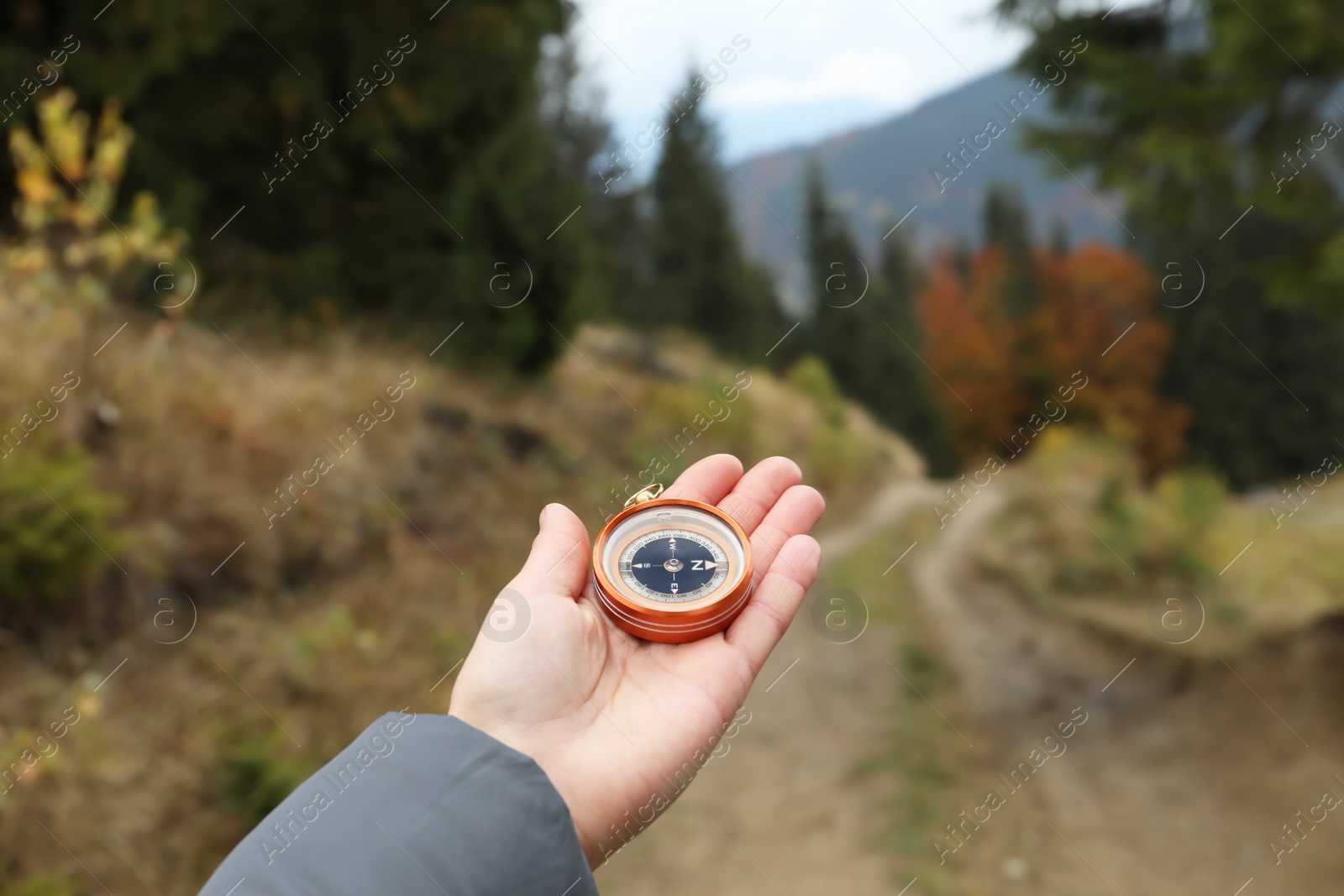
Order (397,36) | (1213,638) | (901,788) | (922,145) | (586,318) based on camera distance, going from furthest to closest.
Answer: (922,145), (586,318), (397,36), (1213,638), (901,788)

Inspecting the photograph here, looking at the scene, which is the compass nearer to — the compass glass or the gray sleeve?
the compass glass

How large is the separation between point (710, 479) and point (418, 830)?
61.6 inches

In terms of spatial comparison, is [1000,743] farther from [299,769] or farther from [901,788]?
[299,769]

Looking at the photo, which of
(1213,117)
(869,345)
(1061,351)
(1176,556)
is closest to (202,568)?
(1213,117)

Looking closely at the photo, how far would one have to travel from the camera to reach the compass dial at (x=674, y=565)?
97.6 inches

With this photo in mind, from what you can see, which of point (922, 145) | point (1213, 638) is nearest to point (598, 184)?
point (1213, 638)

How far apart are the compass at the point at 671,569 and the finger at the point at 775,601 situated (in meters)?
0.04

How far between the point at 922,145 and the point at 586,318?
57.0 meters

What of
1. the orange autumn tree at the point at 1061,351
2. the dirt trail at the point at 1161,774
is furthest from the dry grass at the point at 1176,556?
the orange autumn tree at the point at 1061,351

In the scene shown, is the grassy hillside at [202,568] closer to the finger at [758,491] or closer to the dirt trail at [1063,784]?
the dirt trail at [1063,784]

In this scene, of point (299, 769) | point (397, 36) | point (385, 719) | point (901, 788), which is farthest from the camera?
point (397, 36)

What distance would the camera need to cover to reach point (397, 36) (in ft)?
27.0

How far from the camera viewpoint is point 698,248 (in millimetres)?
24828

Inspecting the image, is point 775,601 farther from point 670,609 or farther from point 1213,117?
A: point 1213,117
